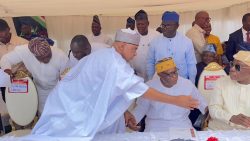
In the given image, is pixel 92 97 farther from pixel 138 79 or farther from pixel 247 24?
pixel 247 24

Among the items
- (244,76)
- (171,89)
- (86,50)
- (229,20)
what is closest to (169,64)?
(171,89)

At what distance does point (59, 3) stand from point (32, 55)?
0.70 m

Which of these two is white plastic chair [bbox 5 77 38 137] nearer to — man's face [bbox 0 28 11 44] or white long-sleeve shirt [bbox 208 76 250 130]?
man's face [bbox 0 28 11 44]

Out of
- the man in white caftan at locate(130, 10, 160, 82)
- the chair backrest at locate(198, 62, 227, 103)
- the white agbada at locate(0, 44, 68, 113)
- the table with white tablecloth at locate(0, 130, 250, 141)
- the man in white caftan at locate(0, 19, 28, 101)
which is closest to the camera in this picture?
the table with white tablecloth at locate(0, 130, 250, 141)

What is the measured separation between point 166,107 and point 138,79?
0.99m

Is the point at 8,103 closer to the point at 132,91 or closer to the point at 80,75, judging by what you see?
the point at 80,75

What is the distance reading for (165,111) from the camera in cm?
371

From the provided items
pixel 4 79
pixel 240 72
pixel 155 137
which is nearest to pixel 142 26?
pixel 4 79

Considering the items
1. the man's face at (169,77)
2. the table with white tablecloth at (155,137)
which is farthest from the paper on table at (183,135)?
the man's face at (169,77)

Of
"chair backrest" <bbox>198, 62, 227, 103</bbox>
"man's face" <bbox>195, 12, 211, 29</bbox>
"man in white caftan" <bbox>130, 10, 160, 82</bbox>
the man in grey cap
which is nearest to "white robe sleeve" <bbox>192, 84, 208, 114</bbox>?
"chair backrest" <bbox>198, 62, 227, 103</bbox>

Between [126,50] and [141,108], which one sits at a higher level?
[126,50]

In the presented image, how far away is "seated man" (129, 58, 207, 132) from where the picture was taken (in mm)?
3662

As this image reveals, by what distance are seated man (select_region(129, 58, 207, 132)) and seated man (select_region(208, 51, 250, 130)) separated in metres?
0.33

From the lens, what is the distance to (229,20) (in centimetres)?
782
